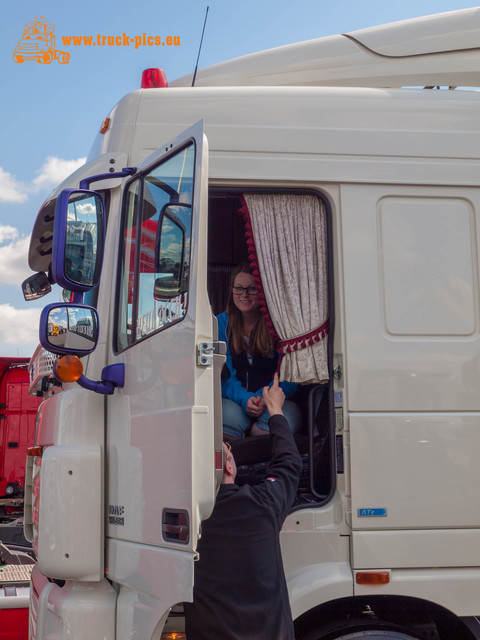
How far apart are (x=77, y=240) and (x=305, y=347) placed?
1.14 m

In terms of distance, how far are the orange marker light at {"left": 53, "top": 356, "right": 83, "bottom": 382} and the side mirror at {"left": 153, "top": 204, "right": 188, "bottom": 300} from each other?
415 mm

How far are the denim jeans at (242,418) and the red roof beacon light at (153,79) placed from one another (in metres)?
1.65

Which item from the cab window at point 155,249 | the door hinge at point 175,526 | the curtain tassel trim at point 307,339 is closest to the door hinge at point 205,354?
the cab window at point 155,249

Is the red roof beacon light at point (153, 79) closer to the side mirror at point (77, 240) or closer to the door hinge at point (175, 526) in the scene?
the side mirror at point (77, 240)

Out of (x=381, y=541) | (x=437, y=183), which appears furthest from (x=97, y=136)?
(x=381, y=541)

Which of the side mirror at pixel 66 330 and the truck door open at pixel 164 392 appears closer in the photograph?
the truck door open at pixel 164 392

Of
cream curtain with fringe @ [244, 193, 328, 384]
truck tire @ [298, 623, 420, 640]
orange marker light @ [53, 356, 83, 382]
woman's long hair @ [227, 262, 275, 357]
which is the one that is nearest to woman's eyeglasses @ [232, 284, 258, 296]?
woman's long hair @ [227, 262, 275, 357]

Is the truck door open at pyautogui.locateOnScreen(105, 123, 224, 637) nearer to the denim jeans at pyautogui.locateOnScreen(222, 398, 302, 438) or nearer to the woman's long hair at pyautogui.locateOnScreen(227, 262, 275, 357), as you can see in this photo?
the denim jeans at pyautogui.locateOnScreen(222, 398, 302, 438)

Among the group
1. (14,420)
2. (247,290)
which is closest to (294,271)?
(247,290)

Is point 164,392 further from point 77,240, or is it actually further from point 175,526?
point 77,240

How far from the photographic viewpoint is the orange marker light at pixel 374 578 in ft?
9.64

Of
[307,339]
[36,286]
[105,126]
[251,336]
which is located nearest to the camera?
[307,339]

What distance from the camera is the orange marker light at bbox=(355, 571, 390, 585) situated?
294 cm

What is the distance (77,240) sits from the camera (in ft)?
9.12
